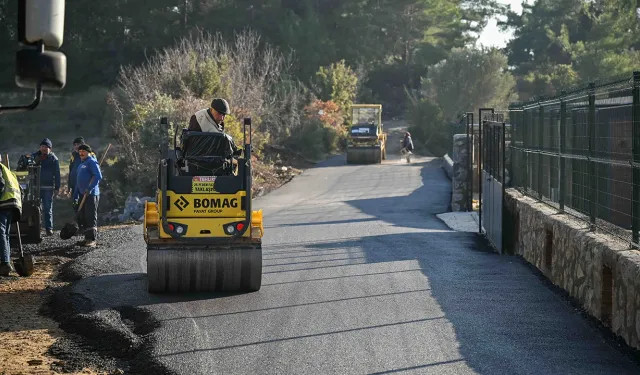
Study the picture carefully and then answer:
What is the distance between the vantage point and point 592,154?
11.5m

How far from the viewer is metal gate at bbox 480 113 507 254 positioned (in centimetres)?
1706

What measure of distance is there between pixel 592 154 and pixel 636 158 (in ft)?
6.74

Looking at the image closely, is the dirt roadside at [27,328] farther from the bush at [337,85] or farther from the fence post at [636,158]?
the bush at [337,85]

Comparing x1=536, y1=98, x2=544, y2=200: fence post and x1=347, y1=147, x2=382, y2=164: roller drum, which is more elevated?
x1=536, y1=98, x2=544, y2=200: fence post

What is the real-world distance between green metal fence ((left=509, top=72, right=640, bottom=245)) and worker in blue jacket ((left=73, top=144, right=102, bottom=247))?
288 inches

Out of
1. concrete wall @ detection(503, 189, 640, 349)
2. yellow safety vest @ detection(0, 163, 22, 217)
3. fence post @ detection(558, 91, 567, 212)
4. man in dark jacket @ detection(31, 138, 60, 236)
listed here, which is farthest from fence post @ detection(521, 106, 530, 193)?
man in dark jacket @ detection(31, 138, 60, 236)

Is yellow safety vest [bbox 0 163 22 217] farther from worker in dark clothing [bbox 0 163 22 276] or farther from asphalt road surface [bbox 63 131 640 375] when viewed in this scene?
asphalt road surface [bbox 63 131 640 375]

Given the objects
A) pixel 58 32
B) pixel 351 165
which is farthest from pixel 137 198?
pixel 58 32

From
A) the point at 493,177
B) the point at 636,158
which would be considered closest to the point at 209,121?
the point at 636,158

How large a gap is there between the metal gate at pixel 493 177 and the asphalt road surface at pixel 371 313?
40 cm

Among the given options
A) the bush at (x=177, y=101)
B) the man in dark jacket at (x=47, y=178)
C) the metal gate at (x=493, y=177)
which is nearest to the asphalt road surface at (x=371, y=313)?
the metal gate at (x=493, y=177)

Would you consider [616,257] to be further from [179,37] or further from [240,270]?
[179,37]

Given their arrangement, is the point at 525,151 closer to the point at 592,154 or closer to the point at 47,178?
the point at 592,154

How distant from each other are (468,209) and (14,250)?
1202cm
